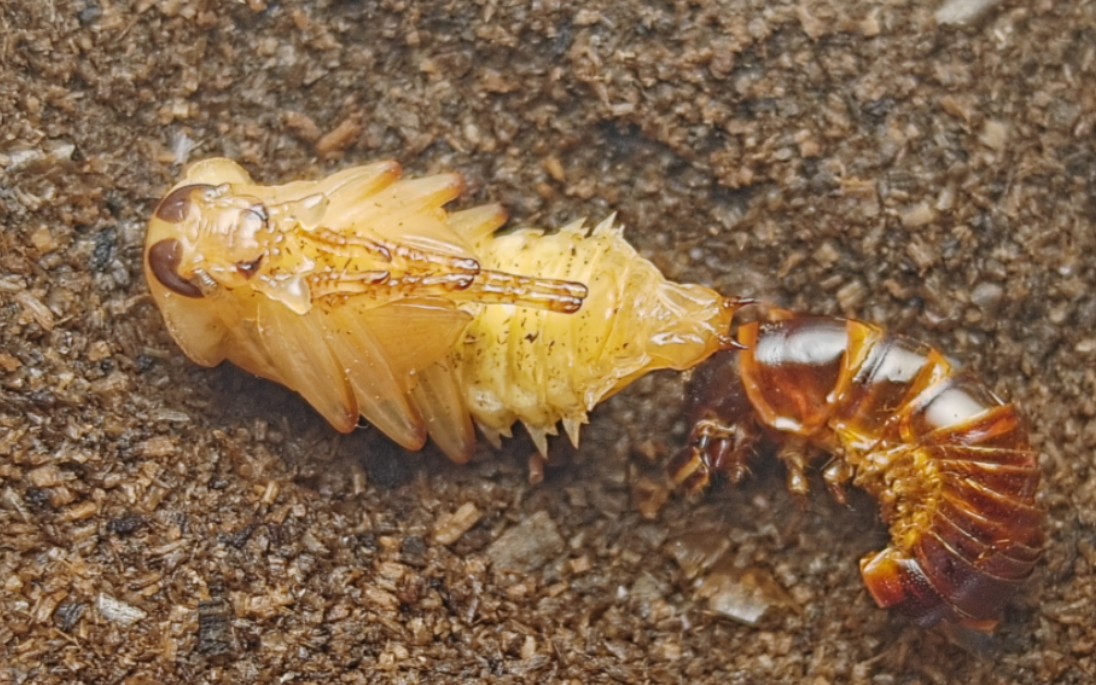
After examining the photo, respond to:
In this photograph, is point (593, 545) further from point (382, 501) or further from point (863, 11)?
point (863, 11)

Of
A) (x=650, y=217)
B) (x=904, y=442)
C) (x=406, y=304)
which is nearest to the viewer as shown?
(x=406, y=304)

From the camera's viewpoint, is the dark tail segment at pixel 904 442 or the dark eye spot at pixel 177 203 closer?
the dark eye spot at pixel 177 203

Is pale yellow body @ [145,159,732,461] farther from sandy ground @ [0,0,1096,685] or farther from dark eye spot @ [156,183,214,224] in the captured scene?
sandy ground @ [0,0,1096,685]

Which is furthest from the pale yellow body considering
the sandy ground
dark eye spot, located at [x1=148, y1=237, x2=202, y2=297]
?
the sandy ground

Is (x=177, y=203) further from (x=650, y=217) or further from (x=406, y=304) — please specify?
(x=650, y=217)

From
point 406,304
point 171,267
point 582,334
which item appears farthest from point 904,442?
point 171,267

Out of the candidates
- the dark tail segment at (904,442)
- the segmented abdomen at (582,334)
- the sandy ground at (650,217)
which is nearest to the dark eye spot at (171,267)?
the sandy ground at (650,217)

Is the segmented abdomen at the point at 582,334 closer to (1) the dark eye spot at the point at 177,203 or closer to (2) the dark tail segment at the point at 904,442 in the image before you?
(2) the dark tail segment at the point at 904,442
